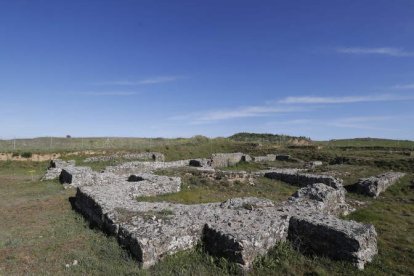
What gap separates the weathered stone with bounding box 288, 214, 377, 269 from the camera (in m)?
10.8

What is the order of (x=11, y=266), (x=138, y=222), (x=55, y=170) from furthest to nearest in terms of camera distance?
(x=55, y=170), (x=138, y=222), (x=11, y=266)

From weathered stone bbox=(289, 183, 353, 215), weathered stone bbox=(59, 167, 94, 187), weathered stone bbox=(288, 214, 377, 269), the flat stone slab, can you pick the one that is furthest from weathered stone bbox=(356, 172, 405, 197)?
weathered stone bbox=(59, 167, 94, 187)

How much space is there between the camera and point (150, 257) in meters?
10.3

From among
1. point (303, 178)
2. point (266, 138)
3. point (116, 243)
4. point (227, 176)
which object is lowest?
point (116, 243)

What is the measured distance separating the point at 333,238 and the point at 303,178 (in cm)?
1611

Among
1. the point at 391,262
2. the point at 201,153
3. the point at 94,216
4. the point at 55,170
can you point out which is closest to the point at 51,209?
the point at 94,216

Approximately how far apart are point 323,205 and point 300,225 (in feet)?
15.9

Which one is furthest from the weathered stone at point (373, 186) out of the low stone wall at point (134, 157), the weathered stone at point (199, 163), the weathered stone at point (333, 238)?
the low stone wall at point (134, 157)

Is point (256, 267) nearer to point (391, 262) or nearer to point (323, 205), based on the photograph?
point (391, 262)

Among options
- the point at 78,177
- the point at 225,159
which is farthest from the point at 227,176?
the point at 225,159

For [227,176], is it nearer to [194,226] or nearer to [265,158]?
[194,226]

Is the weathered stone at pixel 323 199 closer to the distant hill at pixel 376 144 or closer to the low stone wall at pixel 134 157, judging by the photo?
the low stone wall at pixel 134 157

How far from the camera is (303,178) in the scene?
27.0 meters

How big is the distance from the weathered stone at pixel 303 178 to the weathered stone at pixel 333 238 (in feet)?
41.4
